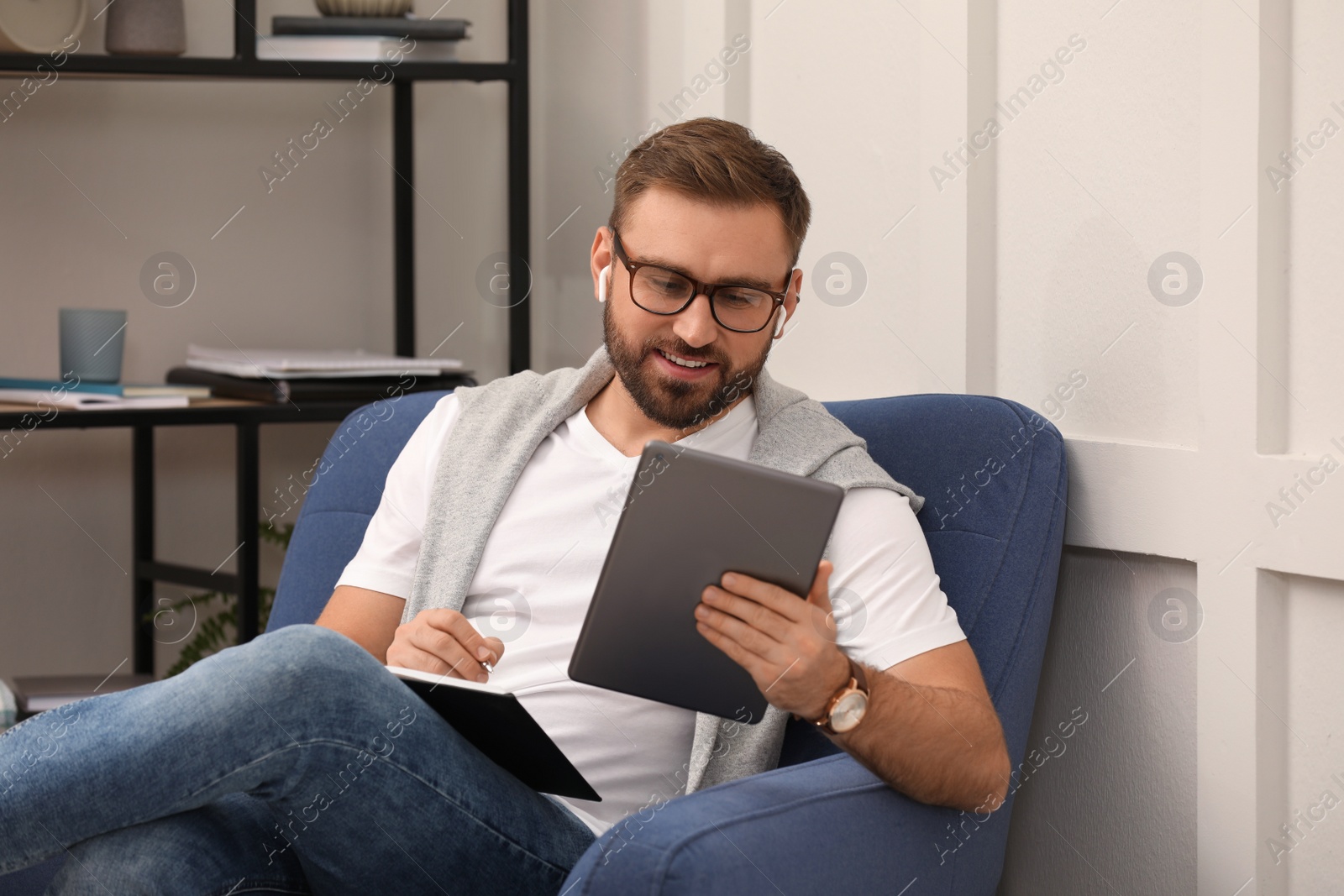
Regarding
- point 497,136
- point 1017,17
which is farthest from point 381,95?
point 1017,17

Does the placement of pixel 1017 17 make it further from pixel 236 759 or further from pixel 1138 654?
pixel 236 759

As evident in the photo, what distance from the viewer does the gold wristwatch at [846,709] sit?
107 centimetres

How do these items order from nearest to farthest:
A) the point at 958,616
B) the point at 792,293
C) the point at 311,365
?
the point at 958,616 < the point at 792,293 < the point at 311,365

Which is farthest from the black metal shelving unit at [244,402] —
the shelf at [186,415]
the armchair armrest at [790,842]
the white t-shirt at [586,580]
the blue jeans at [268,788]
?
the armchair armrest at [790,842]

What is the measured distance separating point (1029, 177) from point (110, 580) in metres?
1.90

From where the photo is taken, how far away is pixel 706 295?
1.35 m

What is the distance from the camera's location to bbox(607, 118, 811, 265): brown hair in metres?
1.36

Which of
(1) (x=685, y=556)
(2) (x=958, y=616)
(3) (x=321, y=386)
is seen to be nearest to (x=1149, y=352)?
(2) (x=958, y=616)

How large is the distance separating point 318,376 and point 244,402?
137 mm

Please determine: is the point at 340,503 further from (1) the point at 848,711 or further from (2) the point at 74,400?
(1) the point at 848,711

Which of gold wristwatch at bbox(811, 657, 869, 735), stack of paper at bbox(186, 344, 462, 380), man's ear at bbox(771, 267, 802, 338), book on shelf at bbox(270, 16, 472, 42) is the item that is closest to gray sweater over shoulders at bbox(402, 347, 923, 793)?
man's ear at bbox(771, 267, 802, 338)

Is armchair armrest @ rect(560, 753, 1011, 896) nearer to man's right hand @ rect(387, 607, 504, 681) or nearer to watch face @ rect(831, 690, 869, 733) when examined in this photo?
watch face @ rect(831, 690, 869, 733)

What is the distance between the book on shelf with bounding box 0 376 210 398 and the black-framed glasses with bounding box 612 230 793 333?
107 cm

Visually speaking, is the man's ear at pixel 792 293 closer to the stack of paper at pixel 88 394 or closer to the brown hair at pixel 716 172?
the brown hair at pixel 716 172
